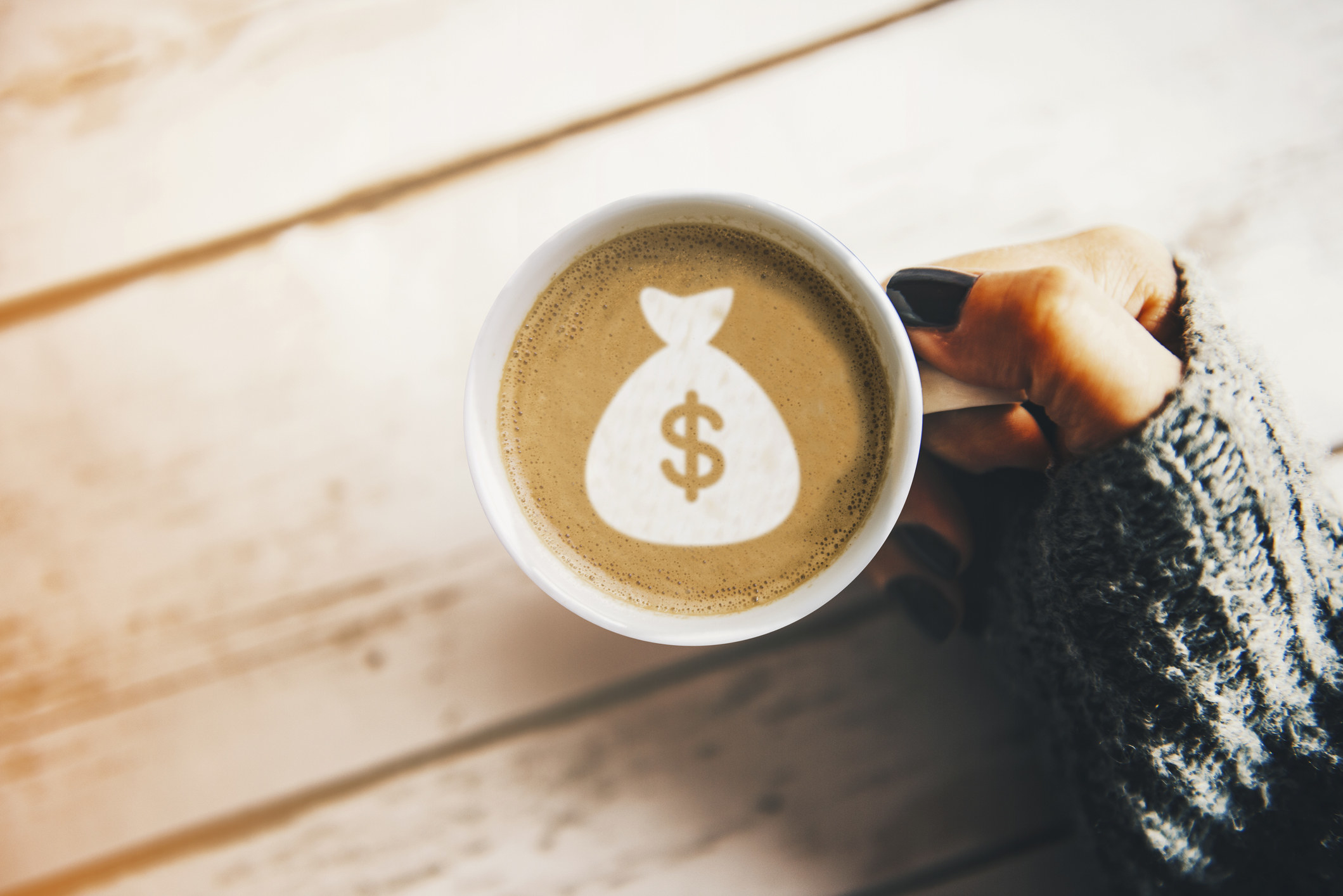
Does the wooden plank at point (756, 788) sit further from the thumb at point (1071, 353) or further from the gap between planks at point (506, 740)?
the thumb at point (1071, 353)

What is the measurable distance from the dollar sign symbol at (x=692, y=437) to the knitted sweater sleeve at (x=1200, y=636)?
29cm

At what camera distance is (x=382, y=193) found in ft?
2.75

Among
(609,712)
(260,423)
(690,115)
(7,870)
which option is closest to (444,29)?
(690,115)

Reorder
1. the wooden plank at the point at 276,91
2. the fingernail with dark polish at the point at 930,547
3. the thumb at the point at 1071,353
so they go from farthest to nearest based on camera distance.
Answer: the wooden plank at the point at 276,91 → the fingernail with dark polish at the point at 930,547 → the thumb at the point at 1071,353

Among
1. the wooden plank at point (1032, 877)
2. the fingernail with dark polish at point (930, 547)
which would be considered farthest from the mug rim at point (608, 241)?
the wooden plank at point (1032, 877)

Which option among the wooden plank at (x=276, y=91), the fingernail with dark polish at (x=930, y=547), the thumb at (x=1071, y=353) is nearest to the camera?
the thumb at (x=1071, y=353)

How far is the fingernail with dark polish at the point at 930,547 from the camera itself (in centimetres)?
73

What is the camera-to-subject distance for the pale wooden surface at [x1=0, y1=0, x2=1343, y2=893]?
81 centimetres

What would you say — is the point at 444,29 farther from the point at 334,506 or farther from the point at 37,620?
the point at 37,620

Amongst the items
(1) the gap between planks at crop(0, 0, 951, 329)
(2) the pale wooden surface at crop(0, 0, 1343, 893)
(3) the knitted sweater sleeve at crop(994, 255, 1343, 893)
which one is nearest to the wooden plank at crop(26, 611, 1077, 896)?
(2) the pale wooden surface at crop(0, 0, 1343, 893)

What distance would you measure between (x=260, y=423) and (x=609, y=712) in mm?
538

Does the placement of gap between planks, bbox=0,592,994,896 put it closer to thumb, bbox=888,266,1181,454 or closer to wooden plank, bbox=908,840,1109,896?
wooden plank, bbox=908,840,1109,896

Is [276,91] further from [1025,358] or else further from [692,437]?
[1025,358]

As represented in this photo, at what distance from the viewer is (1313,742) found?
2.08 ft
